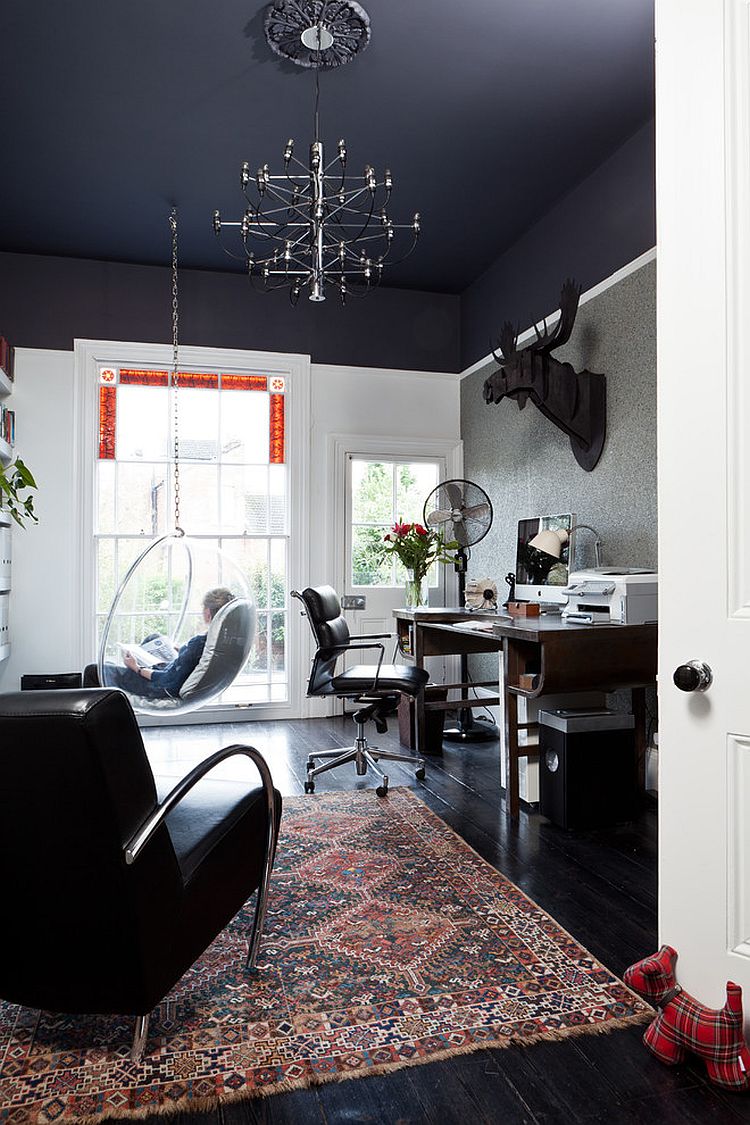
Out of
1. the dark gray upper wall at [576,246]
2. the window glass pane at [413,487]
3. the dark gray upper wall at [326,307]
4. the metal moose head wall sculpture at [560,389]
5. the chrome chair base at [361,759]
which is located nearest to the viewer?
the dark gray upper wall at [576,246]

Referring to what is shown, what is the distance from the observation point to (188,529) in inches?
213

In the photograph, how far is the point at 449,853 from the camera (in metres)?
2.89

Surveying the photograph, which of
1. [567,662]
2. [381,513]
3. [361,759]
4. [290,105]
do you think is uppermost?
[290,105]

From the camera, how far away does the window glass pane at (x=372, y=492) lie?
571 centimetres

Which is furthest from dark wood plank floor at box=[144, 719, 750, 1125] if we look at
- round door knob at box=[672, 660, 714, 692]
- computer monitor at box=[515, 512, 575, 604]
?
computer monitor at box=[515, 512, 575, 604]

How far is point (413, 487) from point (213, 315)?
73.3 inches

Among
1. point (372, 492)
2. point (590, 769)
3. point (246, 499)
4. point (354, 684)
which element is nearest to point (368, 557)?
point (372, 492)

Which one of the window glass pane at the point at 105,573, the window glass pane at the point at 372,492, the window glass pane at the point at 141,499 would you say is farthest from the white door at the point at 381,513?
the window glass pane at the point at 105,573

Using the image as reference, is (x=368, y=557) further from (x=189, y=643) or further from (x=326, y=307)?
(x=189, y=643)

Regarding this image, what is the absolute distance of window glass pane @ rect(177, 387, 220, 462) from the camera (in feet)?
17.8

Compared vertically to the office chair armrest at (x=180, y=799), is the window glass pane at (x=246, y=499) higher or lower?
higher

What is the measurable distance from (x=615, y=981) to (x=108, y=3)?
11.9 ft

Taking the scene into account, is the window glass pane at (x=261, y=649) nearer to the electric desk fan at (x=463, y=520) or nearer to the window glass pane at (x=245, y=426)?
the window glass pane at (x=245, y=426)

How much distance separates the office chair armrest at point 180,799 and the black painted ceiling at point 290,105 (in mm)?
2729
